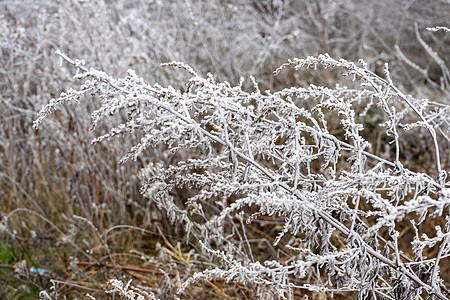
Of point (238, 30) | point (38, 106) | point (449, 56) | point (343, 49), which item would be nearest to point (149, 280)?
point (38, 106)

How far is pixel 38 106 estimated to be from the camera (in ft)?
10.3

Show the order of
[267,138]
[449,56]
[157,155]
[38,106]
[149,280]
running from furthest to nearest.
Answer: [449,56] < [38,106] < [157,155] < [149,280] < [267,138]

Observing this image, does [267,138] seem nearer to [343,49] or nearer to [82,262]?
[82,262]

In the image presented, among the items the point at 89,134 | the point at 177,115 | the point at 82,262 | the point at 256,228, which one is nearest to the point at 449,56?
the point at 256,228

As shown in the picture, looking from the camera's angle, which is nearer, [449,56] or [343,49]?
[449,56]

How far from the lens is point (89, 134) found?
304 centimetres

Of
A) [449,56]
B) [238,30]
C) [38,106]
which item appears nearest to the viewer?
[38,106]

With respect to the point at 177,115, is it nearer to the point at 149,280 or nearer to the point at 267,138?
the point at 267,138

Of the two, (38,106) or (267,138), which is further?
(38,106)

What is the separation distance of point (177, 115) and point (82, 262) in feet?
5.39

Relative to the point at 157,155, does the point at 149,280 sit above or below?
below

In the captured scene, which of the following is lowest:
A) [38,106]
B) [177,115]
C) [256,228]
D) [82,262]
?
[256,228]

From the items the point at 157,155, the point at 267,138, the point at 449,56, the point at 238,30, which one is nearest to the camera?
the point at 267,138

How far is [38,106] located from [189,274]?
182 centimetres
